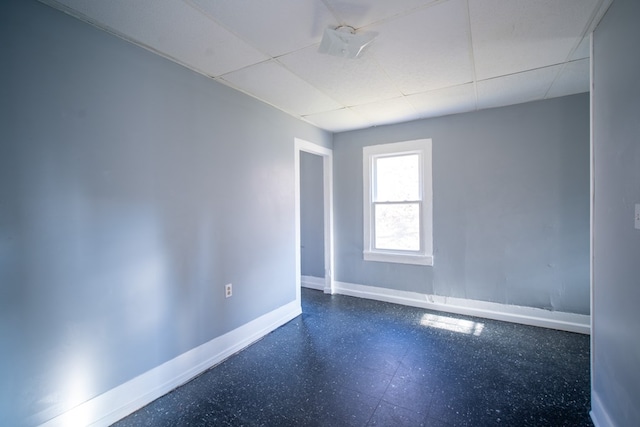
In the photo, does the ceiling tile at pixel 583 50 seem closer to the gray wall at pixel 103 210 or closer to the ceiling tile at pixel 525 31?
the ceiling tile at pixel 525 31

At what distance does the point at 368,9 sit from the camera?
1.56m

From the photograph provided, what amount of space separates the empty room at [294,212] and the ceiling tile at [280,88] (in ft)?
0.10

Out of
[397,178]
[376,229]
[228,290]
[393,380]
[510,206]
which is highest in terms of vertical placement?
[397,178]

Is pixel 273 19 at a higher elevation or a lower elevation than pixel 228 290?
higher

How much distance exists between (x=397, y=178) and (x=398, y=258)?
110 cm

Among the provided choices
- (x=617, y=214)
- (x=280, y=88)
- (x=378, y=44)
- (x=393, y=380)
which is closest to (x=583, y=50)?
(x=617, y=214)

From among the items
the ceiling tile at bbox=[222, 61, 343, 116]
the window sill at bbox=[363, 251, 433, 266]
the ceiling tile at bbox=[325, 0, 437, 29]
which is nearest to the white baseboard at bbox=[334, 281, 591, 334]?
the window sill at bbox=[363, 251, 433, 266]

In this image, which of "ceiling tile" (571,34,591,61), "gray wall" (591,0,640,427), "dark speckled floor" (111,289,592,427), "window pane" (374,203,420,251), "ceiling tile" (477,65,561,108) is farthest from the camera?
"window pane" (374,203,420,251)

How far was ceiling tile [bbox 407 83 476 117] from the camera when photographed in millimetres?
2719

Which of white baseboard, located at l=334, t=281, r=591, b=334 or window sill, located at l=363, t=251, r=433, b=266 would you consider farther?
window sill, located at l=363, t=251, r=433, b=266

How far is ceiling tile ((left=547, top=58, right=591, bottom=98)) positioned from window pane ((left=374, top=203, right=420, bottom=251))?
1.79m

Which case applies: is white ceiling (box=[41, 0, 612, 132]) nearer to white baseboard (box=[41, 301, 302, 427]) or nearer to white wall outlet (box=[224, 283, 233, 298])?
white wall outlet (box=[224, 283, 233, 298])

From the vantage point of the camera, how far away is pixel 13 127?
1.40m

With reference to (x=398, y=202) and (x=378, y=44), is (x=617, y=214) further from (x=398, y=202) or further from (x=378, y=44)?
(x=398, y=202)
